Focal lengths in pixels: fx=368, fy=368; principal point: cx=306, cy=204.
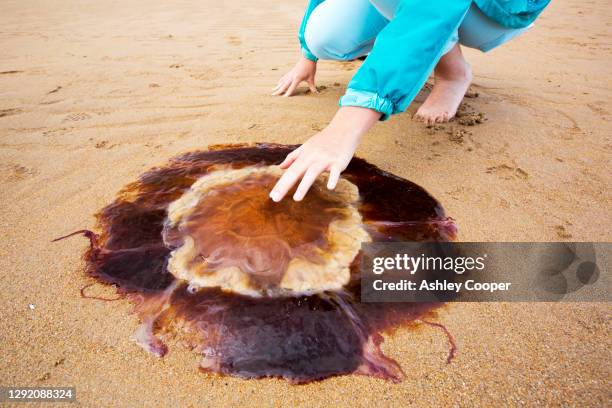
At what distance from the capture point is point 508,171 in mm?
1809

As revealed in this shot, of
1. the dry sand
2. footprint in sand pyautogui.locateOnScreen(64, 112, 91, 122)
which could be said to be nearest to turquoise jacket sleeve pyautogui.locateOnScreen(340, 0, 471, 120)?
the dry sand

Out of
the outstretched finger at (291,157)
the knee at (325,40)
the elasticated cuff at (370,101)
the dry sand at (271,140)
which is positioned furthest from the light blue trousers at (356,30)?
the outstretched finger at (291,157)

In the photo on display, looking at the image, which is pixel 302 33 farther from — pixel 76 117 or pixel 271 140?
pixel 76 117

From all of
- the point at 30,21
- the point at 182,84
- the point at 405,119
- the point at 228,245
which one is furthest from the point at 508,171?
the point at 30,21

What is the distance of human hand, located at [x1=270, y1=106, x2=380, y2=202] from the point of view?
1174mm

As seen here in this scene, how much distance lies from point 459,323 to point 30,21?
6.91m

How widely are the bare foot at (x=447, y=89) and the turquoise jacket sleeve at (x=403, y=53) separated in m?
1.03

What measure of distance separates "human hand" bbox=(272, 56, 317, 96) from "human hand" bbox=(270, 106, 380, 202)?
4.86 feet

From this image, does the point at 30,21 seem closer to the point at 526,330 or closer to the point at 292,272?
the point at 292,272

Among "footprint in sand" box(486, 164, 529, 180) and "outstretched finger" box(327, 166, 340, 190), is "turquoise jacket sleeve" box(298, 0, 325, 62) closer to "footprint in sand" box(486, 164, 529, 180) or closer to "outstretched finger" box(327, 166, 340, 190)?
"footprint in sand" box(486, 164, 529, 180)

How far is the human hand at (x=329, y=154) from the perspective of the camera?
3.85 ft

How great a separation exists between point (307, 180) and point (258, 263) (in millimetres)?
322

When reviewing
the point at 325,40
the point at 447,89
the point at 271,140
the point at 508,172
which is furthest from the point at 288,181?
the point at 447,89

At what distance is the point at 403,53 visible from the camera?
1.21m
